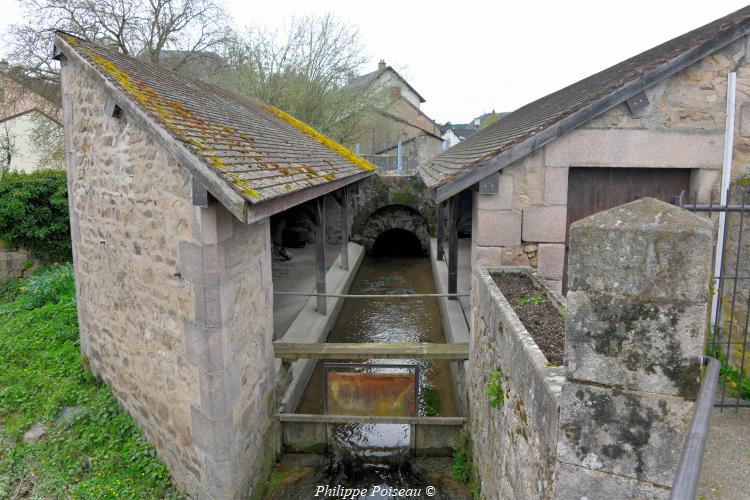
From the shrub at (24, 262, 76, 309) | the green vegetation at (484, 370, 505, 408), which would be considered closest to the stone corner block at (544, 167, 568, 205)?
the green vegetation at (484, 370, 505, 408)

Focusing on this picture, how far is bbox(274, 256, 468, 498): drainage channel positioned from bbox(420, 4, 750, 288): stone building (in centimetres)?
226

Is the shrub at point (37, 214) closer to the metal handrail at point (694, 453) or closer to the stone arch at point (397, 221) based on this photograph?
the stone arch at point (397, 221)

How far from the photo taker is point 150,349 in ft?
15.8

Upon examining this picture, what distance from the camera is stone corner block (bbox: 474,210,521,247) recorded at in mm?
5445

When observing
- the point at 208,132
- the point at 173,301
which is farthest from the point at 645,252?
the point at 208,132

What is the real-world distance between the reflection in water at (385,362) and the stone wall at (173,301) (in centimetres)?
105

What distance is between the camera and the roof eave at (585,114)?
473 centimetres

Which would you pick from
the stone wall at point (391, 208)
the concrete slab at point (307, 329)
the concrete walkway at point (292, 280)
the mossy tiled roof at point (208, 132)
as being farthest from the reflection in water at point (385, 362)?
the mossy tiled roof at point (208, 132)

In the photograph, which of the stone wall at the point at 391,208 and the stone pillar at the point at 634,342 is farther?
the stone wall at the point at 391,208

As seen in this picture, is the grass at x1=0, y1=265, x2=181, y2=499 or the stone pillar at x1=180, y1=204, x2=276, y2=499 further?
the grass at x1=0, y1=265, x2=181, y2=499

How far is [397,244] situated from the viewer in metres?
19.4

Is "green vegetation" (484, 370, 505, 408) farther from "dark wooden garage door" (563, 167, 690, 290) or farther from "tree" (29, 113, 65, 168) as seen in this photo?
"tree" (29, 113, 65, 168)

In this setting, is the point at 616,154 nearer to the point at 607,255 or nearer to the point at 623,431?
the point at 607,255

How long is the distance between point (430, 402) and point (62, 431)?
446 cm
